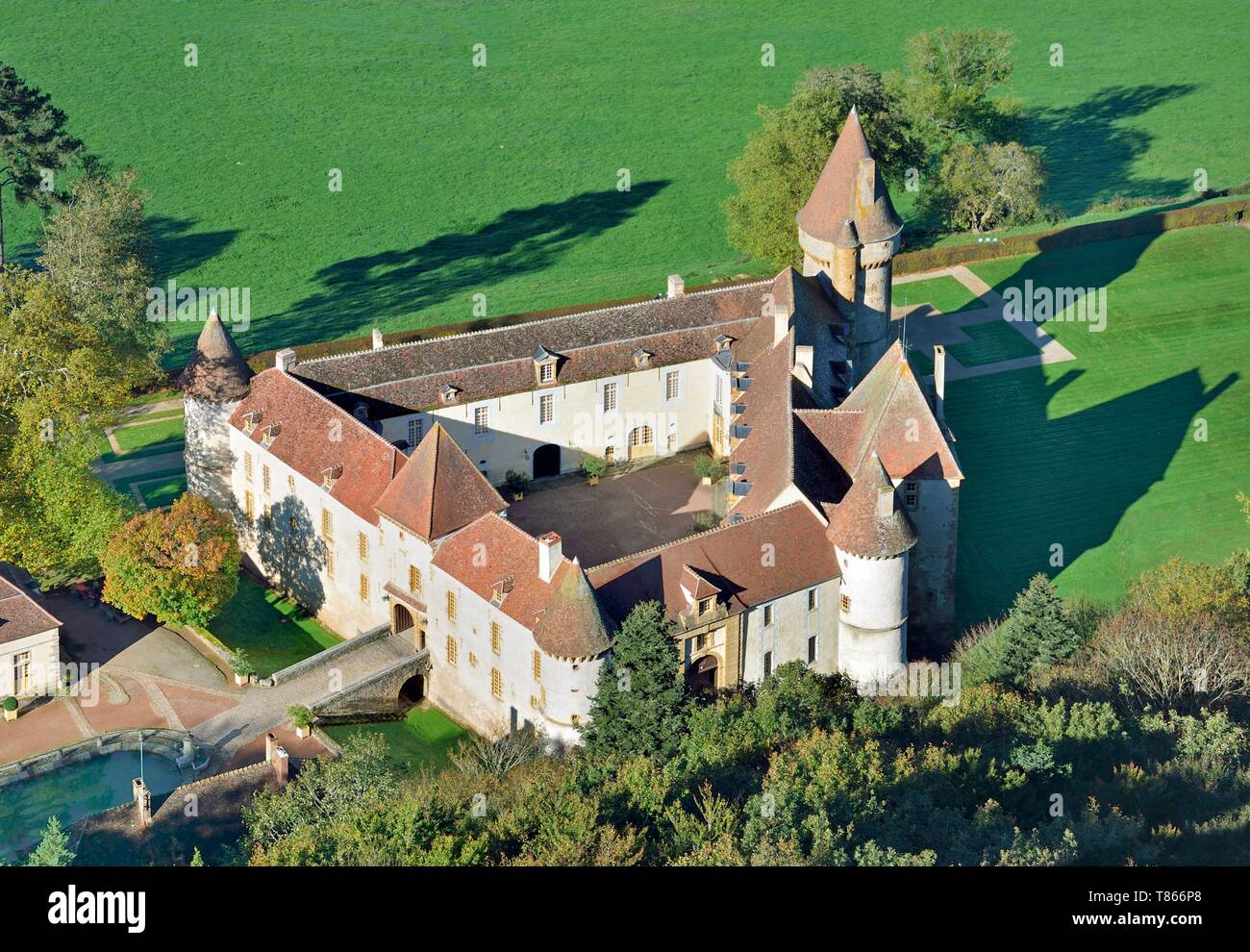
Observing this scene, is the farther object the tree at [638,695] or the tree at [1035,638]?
the tree at [1035,638]

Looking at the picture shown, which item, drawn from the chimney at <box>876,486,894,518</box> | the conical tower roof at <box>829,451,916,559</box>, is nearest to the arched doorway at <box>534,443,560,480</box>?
the conical tower roof at <box>829,451,916,559</box>

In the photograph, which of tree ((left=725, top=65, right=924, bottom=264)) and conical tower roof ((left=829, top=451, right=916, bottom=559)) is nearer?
conical tower roof ((left=829, top=451, right=916, bottom=559))

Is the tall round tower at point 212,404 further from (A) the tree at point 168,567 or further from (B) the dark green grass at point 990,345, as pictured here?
(B) the dark green grass at point 990,345

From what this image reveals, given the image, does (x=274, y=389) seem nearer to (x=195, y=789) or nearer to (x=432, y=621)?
(x=432, y=621)

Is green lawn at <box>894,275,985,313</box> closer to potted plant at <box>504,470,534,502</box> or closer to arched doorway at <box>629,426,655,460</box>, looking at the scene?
arched doorway at <box>629,426,655,460</box>

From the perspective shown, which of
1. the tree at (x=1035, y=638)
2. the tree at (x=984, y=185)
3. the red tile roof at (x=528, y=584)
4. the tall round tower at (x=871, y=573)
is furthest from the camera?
the tree at (x=984, y=185)

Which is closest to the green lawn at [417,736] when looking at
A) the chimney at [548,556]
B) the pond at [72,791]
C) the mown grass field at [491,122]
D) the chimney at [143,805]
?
the pond at [72,791]

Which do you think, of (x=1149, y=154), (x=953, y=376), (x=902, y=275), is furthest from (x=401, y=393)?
(x=1149, y=154)
